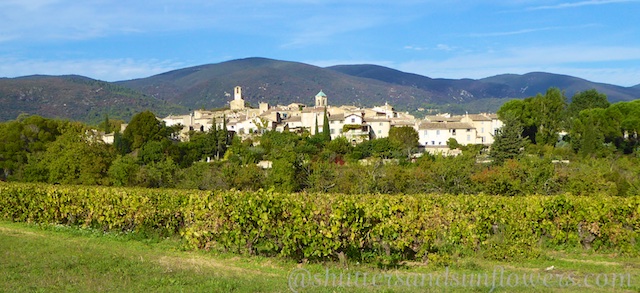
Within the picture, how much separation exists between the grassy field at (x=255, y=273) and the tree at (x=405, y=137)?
180 feet

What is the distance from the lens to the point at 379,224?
1116 centimetres

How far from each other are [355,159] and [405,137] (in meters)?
10.1

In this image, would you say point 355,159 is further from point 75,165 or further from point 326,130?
point 75,165

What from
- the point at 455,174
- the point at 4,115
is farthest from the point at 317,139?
the point at 4,115

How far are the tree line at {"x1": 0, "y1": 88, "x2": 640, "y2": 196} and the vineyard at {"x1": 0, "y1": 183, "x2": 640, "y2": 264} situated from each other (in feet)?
91.2

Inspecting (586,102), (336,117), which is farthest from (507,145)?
(586,102)

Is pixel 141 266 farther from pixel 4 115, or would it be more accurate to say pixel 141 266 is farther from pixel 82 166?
pixel 4 115

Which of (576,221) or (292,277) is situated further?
(576,221)

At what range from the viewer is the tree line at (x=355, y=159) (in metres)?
44.5

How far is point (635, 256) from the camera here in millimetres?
12469

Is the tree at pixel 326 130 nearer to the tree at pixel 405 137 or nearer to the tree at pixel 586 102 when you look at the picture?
the tree at pixel 405 137

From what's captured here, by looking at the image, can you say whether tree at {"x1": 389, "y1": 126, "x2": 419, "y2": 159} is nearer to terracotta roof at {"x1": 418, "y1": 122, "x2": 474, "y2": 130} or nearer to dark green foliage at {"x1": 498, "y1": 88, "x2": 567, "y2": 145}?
terracotta roof at {"x1": 418, "y1": 122, "x2": 474, "y2": 130}

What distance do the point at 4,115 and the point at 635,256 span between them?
608 ft

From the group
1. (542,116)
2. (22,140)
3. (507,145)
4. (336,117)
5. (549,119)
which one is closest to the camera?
(22,140)
